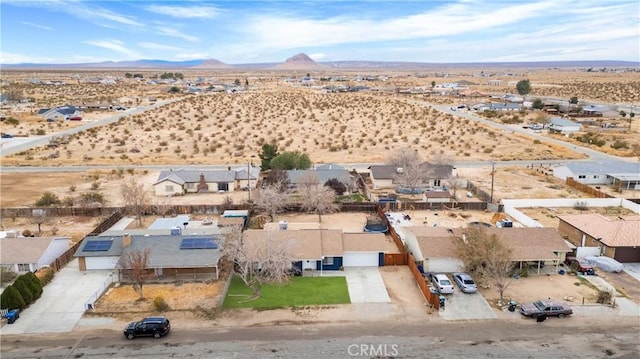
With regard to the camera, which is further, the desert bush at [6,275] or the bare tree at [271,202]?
the bare tree at [271,202]

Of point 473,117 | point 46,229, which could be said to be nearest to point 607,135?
point 473,117

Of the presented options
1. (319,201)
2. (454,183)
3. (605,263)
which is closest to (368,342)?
(605,263)

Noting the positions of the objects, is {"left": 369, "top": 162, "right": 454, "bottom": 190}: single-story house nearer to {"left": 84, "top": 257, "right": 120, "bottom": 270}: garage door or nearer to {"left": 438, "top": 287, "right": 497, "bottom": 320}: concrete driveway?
{"left": 438, "top": 287, "right": 497, "bottom": 320}: concrete driveway

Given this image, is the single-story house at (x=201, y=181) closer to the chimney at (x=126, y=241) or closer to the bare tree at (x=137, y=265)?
the chimney at (x=126, y=241)

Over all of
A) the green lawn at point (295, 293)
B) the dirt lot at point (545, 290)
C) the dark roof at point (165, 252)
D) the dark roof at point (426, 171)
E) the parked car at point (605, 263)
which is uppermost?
the dark roof at point (426, 171)

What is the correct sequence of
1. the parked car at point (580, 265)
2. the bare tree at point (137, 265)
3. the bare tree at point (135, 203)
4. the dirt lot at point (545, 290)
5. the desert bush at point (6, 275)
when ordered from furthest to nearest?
the bare tree at point (135, 203) < the parked car at point (580, 265) < the desert bush at point (6, 275) < the bare tree at point (137, 265) < the dirt lot at point (545, 290)

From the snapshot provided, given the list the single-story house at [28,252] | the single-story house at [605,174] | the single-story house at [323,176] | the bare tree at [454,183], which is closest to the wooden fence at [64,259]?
the single-story house at [28,252]
